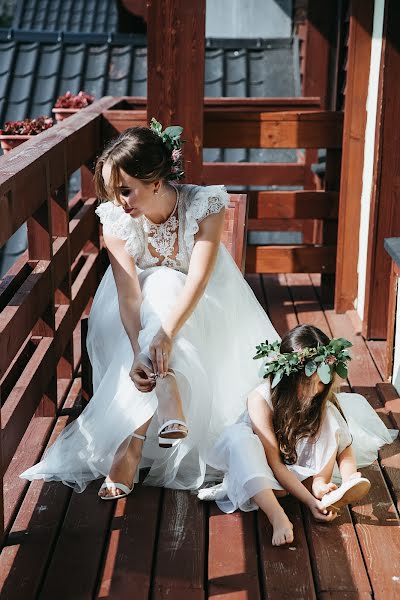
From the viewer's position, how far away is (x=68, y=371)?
376 centimetres

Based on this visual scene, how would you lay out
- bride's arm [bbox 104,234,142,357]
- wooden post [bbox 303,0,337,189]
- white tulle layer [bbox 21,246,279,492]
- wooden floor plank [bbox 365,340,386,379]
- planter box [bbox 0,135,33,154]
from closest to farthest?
white tulle layer [bbox 21,246,279,492] < bride's arm [bbox 104,234,142,357] < wooden floor plank [bbox 365,340,386,379] < planter box [bbox 0,135,33,154] < wooden post [bbox 303,0,337,189]

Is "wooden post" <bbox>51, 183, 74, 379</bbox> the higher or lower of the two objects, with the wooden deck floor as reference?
higher

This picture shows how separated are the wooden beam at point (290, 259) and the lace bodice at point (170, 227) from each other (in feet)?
5.88

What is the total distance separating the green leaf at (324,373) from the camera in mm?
2668

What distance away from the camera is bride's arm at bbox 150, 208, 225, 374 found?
2.80 meters

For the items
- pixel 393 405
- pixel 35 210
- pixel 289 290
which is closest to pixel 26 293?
pixel 35 210

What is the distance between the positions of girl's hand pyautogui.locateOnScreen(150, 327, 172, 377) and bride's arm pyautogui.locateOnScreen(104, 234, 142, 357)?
148 mm

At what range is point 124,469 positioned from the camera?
9.17ft

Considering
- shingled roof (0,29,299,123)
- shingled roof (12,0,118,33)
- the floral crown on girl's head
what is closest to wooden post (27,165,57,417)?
the floral crown on girl's head

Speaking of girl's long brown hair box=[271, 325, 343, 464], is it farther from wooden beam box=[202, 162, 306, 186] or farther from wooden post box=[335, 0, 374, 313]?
wooden beam box=[202, 162, 306, 186]

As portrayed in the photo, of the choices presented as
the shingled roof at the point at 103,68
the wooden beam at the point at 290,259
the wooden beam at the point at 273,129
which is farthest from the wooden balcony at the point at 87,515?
the shingled roof at the point at 103,68

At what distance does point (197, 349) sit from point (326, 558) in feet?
2.70

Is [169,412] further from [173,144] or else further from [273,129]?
[273,129]

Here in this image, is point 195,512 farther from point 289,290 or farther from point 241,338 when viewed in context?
point 289,290
